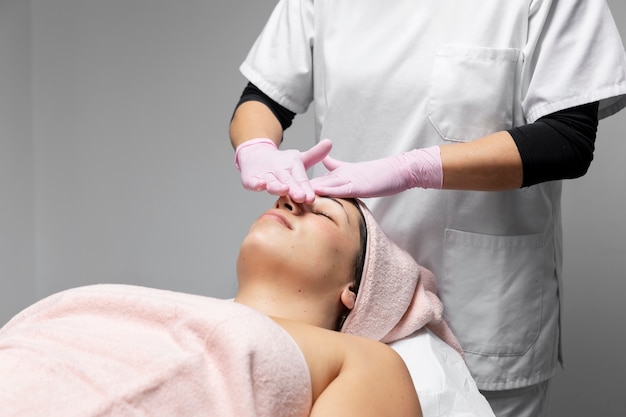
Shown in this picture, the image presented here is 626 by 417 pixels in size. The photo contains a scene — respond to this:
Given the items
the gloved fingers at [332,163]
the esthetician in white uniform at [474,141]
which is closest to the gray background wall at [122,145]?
the esthetician in white uniform at [474,141]

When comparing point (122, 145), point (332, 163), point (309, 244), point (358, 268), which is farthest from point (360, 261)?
point (122, 145)

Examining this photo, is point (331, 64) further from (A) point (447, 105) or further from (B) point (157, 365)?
(B) point (157, 365)

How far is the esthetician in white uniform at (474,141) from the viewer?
62.6 inches

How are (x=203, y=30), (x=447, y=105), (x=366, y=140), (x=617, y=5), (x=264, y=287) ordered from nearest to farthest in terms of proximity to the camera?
(x=264, y=287)
(x=447, y=105)
(x=366, y=140)
(x=617, y=5)
(x=203, y=30)

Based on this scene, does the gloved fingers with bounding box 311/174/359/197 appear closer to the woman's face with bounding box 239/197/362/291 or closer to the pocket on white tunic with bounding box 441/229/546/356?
the woman's face with bounding box 239/197/362/291

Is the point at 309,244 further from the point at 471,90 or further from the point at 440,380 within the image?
the point at 471,90

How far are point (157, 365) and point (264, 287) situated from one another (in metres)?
0.41

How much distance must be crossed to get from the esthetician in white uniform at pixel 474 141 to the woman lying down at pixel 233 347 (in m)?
0.14

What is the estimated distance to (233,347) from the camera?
1.14 m

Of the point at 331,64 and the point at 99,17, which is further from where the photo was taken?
the point at 99,17

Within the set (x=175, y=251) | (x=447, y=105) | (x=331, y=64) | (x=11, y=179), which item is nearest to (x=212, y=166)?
(x=175, y=251)

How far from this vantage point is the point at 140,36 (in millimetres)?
2963

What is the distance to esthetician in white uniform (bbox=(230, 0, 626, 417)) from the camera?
A: 62.6 inches

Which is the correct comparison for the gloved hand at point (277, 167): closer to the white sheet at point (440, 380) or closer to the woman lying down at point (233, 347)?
the woman lying down at point (233, 347)
